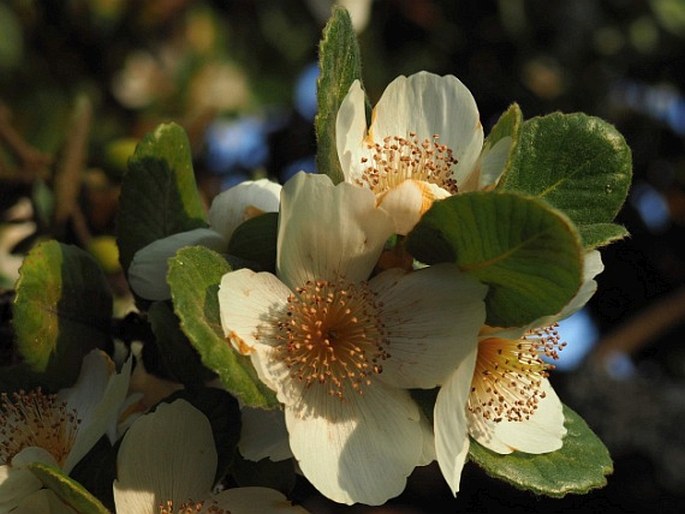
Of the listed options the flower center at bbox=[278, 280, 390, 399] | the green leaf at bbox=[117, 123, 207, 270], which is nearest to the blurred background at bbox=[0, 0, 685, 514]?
the green leaf at bbox=[117, 123, 207, 270]

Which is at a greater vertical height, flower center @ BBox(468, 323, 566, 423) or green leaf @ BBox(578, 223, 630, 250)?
green leaf @ BBox(578, 223, 630, 250)

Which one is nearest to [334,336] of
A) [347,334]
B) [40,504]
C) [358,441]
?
[347,334]

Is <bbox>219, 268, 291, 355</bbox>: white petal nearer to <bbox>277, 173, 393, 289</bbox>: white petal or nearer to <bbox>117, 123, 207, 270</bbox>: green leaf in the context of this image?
<bbox>277, 173, 393, 289</bbox>: white petal

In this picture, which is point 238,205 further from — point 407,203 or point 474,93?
point 474,93

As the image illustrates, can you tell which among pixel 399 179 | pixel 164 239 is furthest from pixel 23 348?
pixel 399 179

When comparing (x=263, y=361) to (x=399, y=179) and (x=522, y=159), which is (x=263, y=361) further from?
(x=522, y=159)

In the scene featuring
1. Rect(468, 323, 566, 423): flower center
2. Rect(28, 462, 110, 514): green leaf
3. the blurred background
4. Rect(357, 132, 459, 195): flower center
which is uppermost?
Rect(357, 132, 459, 195): flower center

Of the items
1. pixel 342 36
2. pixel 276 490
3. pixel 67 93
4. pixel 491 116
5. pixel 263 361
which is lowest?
pixel 491 116
